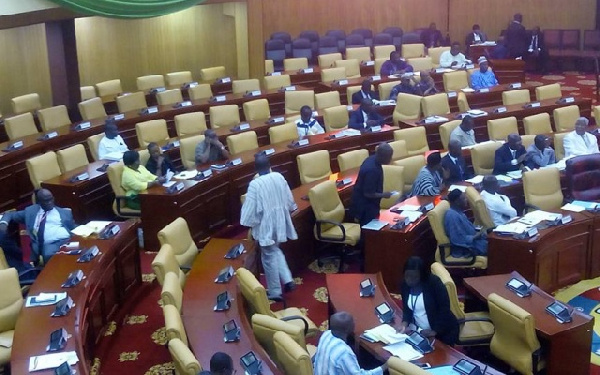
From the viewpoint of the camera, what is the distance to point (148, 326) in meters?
7.66

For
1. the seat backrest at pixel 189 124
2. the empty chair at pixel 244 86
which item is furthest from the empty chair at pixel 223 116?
the empty chair at pixel 244 86

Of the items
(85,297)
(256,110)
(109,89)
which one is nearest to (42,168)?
(85,297)

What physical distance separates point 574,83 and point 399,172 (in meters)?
9.80

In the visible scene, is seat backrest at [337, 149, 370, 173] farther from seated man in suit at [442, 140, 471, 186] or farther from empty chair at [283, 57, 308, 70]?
empty chair at [283, 57, 308, 70]

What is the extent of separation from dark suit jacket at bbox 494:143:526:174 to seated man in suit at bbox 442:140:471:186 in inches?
21.6

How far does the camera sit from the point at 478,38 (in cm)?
1875

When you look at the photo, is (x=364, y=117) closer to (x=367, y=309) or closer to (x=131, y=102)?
(x=131, y=102)

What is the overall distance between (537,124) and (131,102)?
6136 millimetres

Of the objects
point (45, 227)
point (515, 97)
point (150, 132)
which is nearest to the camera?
point (45, 227)

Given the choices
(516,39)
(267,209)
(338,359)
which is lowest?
(338,359)

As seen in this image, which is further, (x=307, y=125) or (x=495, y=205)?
(x=307, y=125)

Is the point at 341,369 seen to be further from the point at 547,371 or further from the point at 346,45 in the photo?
the point at 346,45

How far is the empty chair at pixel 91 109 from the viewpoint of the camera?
1247cm

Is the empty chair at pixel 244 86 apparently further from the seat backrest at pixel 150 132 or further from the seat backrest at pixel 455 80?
the seat backrest at pixel 455 80
